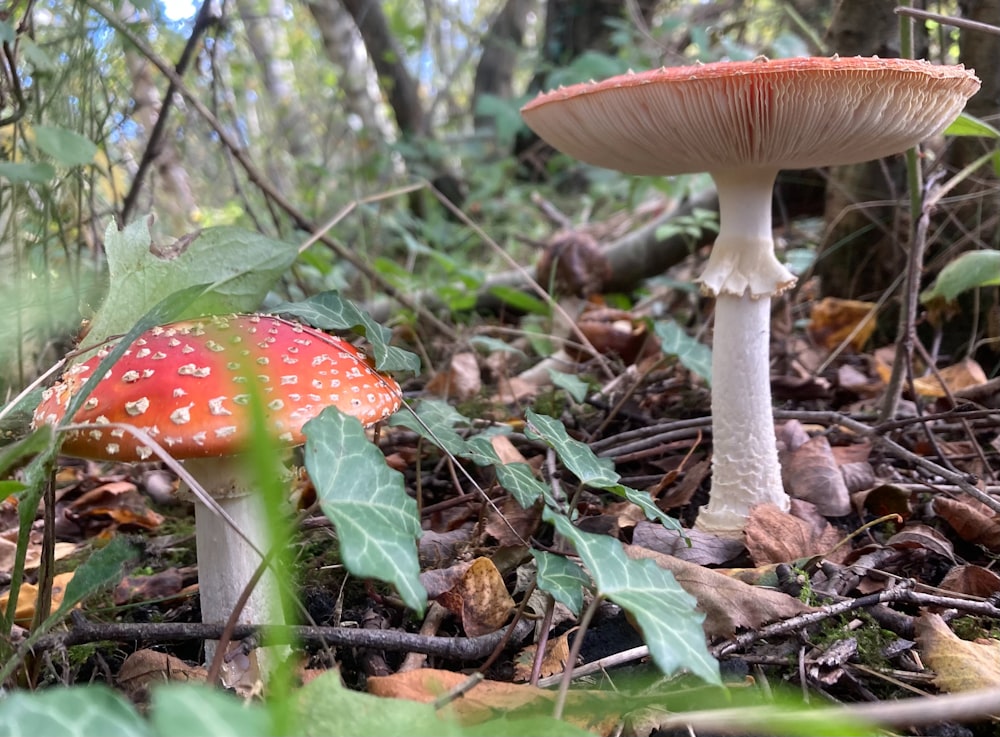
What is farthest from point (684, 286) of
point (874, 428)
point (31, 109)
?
point (31, 109)

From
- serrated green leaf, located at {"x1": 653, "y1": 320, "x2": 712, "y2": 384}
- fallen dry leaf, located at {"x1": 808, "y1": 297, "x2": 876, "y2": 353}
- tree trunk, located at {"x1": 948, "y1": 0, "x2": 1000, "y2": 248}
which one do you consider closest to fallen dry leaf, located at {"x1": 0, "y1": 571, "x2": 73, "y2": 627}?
serrated green leaf, located at {"x1": 653, "y1": 320, "x2": 712, "y2": 384}

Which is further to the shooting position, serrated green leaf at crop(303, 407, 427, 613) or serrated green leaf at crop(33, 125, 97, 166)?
serrated green leaf at crop(33, 125, 97, 166)

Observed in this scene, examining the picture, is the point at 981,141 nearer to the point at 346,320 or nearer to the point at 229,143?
the point at 346,320

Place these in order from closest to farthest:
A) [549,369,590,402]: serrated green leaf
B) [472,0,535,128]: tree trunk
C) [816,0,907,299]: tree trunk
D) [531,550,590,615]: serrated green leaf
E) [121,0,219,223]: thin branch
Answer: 1. [531,550,590,615]: serrated green leaf
2. [549,369,590,402]: serrated green leaf
3. [121,0,219,223]: thin branch
4. [816,0,907,299]: tree trunk
5. [472,0,535,128]: tree trunk

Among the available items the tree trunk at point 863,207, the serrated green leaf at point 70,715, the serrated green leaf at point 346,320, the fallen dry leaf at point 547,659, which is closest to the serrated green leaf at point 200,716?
the serrated green leaf at point 70,715

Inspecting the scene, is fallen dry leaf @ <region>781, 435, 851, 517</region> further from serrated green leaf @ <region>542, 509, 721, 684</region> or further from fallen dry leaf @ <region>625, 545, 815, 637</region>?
serrated green leaf @ <region>542, 509, 721, 684</region>

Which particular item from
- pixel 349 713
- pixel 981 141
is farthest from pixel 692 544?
pixel 981 141

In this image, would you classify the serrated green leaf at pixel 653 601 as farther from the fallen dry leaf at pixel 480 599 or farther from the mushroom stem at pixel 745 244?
the mushroom stem at pixel 745 244

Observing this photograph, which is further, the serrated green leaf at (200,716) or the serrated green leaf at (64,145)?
the serrated green leaf at (64,145)
